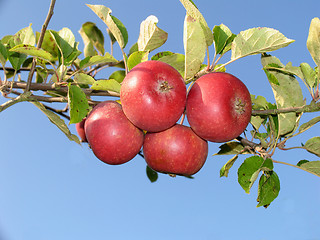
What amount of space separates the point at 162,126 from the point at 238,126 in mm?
399

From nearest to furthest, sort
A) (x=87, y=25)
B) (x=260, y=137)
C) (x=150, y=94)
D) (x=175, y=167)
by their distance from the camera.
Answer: (x=150, y=94)
(x=175, y=167)
(x=260, y=137)
(x=87, y=25)

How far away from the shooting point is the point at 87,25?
3.01 meters

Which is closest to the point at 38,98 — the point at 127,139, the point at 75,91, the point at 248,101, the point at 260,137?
the point at 75,91

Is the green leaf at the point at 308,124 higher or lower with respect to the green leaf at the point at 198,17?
lower

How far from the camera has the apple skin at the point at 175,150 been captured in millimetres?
1767

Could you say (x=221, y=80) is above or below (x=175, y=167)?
above

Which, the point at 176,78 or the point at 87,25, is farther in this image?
the point at 87,25

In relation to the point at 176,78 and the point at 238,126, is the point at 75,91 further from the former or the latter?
the point at 238,126

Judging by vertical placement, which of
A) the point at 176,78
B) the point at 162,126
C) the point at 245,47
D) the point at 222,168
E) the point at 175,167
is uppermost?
the point at 245,47

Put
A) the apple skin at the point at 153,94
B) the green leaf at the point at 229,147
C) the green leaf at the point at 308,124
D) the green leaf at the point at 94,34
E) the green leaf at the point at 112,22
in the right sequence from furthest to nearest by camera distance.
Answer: the green leaf at the point at 94,34 < the green leaf at the point at 229,147 < the green leaf at the point at 308,124 < the green leaf at the point at 112,22 < the apple skin at the point at 153,94

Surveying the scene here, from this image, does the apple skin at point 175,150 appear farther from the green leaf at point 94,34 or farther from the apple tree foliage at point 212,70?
the green leaf at point 94,34

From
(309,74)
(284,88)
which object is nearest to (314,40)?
(309,74)

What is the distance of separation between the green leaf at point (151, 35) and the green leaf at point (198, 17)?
0.21 m

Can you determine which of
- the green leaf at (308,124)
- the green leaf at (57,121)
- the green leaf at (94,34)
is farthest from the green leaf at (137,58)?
the green leaf at (94,34)
